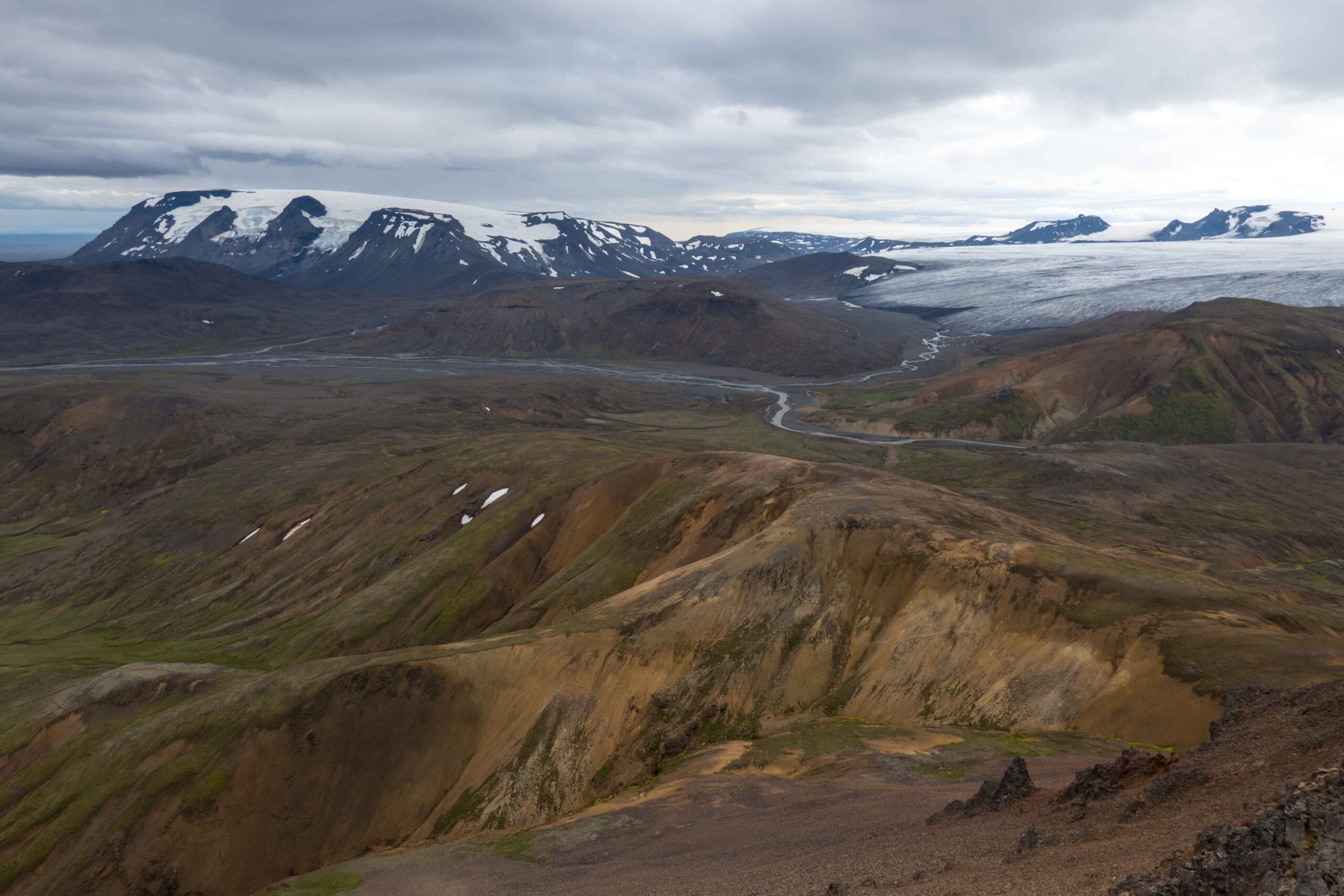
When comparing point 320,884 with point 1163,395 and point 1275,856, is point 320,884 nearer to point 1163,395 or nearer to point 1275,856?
point 1275,856

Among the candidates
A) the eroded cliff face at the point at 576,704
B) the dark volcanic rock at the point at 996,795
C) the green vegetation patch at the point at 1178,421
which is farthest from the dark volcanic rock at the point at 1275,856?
the green vegetation patch at the point at 1178,421

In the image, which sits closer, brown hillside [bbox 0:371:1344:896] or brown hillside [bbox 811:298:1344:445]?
brown hillside [bbox 0:371:1344:896]

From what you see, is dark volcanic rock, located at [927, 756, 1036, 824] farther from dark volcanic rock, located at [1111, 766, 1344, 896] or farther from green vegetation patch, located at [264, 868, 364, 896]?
green vegetation patch, located at [264, 868, 364, 896]

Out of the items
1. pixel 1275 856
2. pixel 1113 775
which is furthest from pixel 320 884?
pixel 1275 856

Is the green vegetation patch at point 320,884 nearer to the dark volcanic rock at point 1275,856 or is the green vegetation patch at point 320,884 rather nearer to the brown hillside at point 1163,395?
the dark volcanic rock at point 1275,856

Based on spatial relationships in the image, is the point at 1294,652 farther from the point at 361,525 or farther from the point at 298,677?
the point at 361,525

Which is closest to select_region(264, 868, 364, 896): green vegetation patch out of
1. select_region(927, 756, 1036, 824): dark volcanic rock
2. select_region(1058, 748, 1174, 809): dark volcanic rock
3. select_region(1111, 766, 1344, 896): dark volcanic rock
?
select_region(927, 756, 1036, 824): dark volcanic rock

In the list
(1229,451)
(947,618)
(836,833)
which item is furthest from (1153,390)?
(836,833)

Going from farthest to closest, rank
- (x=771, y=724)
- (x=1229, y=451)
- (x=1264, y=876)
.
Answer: (x=1229, y=451), (x=771, y=724), (x=1264, y=876)
